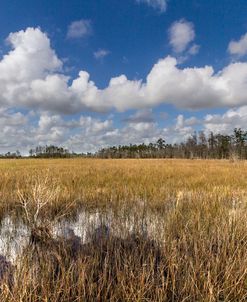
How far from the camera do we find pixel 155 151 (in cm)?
11700

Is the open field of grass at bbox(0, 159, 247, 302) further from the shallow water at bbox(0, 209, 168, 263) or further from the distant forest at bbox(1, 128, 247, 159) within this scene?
the distant forest at bbox(1, 128, 247, 159)

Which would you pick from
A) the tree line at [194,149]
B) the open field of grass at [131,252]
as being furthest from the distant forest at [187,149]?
the open field of grass at [131,252]

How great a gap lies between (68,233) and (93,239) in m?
0.70

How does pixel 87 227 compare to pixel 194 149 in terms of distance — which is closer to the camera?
pixel 87 227

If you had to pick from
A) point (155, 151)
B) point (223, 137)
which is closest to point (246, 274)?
point (223, 137)

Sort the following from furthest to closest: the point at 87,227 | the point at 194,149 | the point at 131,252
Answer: the point at 194,149, the point at 87,227, the point at 131,252

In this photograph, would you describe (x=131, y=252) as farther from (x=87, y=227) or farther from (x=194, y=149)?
(x=194, y=149)

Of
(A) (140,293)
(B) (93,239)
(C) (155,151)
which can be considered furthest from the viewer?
(C) (155,151)

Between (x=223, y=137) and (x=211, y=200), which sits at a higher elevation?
(x=223, y=137)

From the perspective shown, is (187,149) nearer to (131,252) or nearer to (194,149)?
(194,149)

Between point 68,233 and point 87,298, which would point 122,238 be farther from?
point 87,298

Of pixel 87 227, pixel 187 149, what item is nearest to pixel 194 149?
pixel 187 149

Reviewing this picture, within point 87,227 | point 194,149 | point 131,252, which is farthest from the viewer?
point 194,149

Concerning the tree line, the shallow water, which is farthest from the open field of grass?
the tree line
